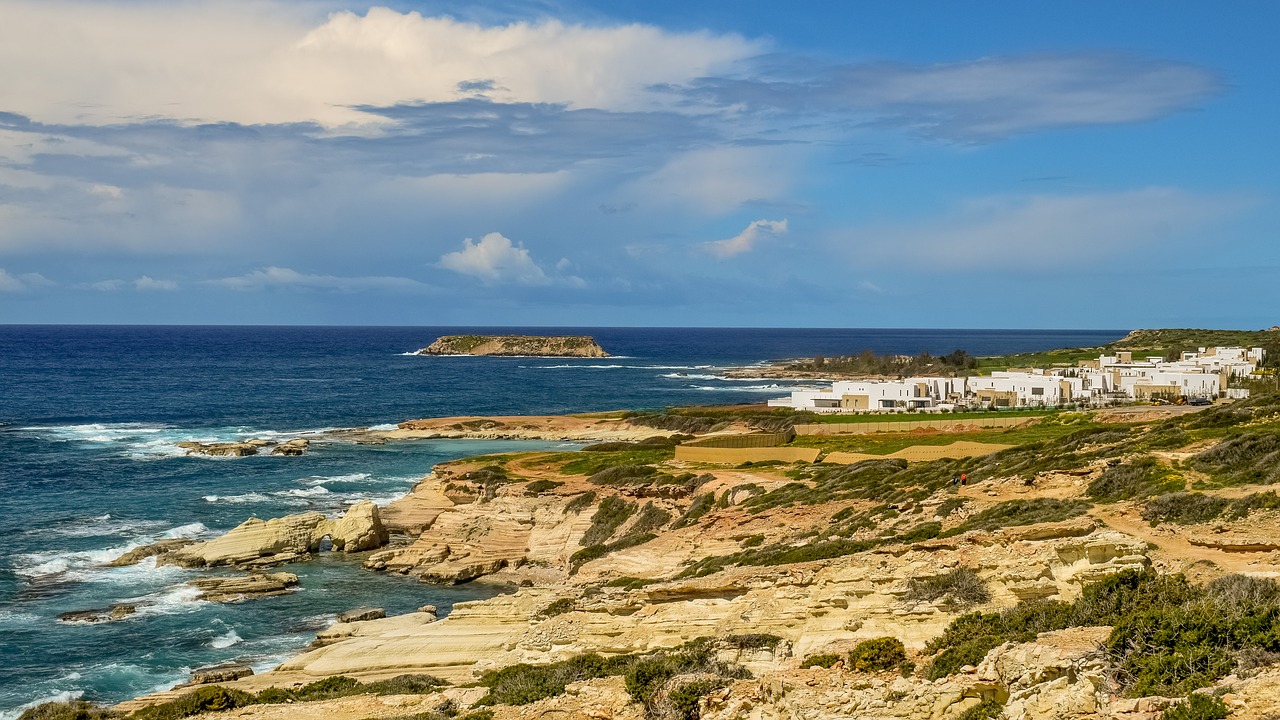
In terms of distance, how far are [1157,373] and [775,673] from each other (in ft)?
241

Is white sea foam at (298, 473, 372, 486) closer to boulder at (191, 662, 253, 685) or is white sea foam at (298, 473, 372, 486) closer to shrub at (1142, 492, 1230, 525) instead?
boulder at (191, 662, 253, 685)

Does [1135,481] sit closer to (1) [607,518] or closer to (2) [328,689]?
(2) [328,689]


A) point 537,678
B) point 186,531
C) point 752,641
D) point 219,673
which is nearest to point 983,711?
point 752,641

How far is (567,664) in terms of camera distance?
18.2m

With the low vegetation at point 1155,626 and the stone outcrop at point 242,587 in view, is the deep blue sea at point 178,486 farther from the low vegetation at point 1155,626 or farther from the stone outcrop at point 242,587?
the low vegetation at point 1155,626

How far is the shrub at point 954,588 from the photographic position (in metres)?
17.4

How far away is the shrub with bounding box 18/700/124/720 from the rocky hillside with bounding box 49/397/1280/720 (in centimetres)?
80

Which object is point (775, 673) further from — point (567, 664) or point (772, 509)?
point (772, 509)

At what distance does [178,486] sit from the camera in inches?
2308

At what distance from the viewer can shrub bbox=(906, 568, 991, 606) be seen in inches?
687

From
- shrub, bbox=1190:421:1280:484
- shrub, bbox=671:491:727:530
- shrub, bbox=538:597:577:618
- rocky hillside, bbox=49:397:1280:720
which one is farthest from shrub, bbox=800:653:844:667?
shrub, bbox=671:491:727:530

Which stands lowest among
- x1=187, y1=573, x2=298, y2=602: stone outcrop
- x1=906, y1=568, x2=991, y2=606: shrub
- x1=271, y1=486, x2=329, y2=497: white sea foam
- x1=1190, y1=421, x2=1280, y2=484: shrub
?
x1=187, y1=573, x2=298, y2=602: stone outcrop

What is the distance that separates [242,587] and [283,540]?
6427 mm

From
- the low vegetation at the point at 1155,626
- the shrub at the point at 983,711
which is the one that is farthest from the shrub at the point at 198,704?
the shrub at the point at 983,711
